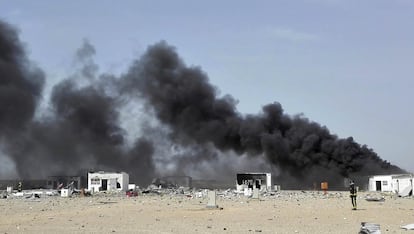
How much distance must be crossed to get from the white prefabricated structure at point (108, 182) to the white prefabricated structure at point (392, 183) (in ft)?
126

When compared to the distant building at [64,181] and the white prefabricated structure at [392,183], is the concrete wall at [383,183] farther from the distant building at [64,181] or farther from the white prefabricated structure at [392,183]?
the distant building at [64,181]

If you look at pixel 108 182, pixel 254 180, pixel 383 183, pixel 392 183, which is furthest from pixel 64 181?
pixel 392 183

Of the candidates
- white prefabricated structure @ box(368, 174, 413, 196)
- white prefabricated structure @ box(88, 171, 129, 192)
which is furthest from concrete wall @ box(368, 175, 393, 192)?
white prefabricated structure @ box(88, 171, 129, 192)

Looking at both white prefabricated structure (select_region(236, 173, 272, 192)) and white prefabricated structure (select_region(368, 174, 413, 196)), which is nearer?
white prefabricated structure (select_region(368, 174, 413, 196))

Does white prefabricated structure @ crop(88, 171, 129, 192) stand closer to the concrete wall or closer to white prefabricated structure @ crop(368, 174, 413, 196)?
the concrete wall

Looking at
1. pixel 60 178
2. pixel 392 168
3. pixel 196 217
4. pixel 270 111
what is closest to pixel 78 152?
A: pixel 60 178

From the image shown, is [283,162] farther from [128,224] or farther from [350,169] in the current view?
[128,224]

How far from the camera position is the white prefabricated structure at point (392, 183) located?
235 ft

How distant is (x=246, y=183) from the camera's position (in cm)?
8862

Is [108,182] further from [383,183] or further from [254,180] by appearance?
[383,183]

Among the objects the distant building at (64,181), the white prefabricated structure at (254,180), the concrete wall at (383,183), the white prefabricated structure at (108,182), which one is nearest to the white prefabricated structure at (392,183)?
the concrete wall at (383,183)

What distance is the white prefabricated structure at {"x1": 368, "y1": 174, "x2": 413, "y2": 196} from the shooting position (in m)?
71.5

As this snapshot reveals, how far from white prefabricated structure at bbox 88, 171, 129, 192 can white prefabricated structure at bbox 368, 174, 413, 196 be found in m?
38.3

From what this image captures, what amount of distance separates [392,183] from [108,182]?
41499 millimetres
